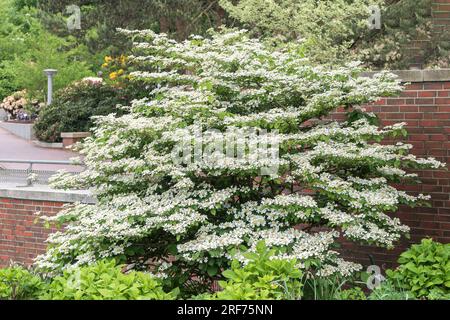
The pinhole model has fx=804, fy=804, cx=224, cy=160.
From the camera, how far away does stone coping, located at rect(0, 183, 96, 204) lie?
40.5ft

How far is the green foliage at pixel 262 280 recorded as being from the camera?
235 inches

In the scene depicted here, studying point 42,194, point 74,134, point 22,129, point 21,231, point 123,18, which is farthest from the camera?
point 22,129

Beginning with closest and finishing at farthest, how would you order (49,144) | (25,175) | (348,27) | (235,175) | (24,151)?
(235,175)
(25,175)
(348,27)
(24,151)
(49,144)

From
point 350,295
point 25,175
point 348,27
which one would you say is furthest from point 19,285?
point 348,27

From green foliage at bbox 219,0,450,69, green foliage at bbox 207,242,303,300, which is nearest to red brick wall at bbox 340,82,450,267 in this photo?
green foliage at bbox 207,242,303,300

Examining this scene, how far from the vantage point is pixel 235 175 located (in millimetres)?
8289

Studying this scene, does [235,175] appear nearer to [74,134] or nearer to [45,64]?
[74,134]

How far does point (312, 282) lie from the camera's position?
7645mm

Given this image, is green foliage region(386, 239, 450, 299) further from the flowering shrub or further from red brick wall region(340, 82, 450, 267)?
the flowering shrub

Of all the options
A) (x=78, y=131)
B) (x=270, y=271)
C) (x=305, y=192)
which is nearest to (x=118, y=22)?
(x=78, y=131)

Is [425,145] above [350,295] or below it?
above

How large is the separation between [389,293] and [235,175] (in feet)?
7.13

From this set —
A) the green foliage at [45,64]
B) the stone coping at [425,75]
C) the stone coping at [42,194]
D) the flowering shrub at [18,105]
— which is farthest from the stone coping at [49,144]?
the stone coping at [425,75]
